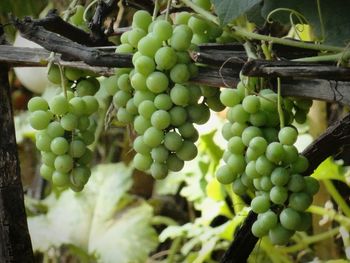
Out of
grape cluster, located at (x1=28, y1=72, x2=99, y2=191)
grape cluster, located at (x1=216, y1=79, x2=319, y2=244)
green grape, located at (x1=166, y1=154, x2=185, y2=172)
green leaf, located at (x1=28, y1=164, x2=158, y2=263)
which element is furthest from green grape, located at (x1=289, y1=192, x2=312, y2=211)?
green leaf, located at (x1=28, y1=164, x2=158, y2=263)

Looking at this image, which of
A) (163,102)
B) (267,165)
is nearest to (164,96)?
(163,102)

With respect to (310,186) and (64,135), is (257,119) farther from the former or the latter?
(64,135)

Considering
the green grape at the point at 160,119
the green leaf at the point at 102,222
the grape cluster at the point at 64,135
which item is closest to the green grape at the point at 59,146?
the grape cluster at the point at 64,135

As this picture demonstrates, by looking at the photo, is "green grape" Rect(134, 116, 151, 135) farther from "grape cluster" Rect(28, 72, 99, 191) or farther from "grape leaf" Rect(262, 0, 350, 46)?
"grape leaf" Rect(262, 0, 350, 46)

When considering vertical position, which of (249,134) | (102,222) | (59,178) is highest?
(249,134)

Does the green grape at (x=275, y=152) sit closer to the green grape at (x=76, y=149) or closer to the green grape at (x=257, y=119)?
the green grape at (x=257, y=119)

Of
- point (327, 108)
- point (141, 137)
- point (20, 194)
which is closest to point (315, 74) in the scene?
point (141, 137)

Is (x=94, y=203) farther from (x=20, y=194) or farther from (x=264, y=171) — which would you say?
(x=264, y=171)

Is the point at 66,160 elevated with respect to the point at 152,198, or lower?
elevated
